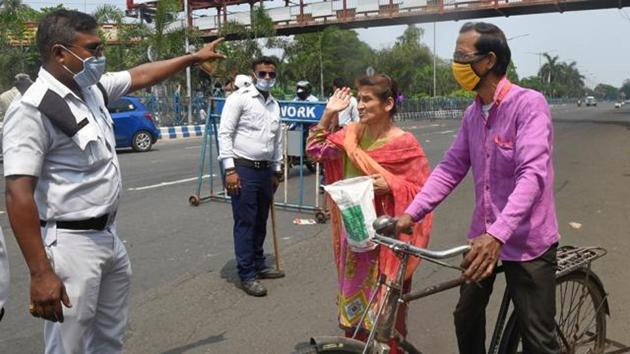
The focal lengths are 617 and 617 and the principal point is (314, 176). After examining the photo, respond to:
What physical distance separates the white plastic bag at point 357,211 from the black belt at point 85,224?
0.98 m

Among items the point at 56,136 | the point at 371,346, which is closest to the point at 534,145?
the point at 371,346

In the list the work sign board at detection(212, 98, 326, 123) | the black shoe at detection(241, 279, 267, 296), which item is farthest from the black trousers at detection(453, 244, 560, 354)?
the work sign board at detection(212, 98, 326, 123)

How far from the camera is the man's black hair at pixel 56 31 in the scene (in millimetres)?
2490

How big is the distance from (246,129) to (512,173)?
301 cm

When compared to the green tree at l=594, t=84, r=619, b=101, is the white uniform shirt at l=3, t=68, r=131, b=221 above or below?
above

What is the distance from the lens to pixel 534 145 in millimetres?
2373

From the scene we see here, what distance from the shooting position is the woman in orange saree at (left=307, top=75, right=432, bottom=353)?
10.2 ft

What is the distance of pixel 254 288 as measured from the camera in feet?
16.1

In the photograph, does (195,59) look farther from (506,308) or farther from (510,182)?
(506,308)

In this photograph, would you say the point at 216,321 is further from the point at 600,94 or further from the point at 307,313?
the point at 600,94

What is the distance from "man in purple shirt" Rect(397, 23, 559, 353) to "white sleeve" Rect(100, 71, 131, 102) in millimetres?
1567

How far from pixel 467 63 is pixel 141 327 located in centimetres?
294

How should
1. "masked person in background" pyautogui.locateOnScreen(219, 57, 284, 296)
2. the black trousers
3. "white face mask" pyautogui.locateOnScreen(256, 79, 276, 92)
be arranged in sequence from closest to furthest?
the black trousers → "masked person in background" pyautogui.locateOnScreen(219, 57, 284, 296) → "white face mask" pyautogui.locateOnScreen(256, 79, 276, 92)

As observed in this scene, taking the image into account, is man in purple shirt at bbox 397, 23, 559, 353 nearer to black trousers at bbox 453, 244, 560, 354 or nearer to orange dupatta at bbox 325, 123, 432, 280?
black trousers at bbox 453, 244, 560, 354
